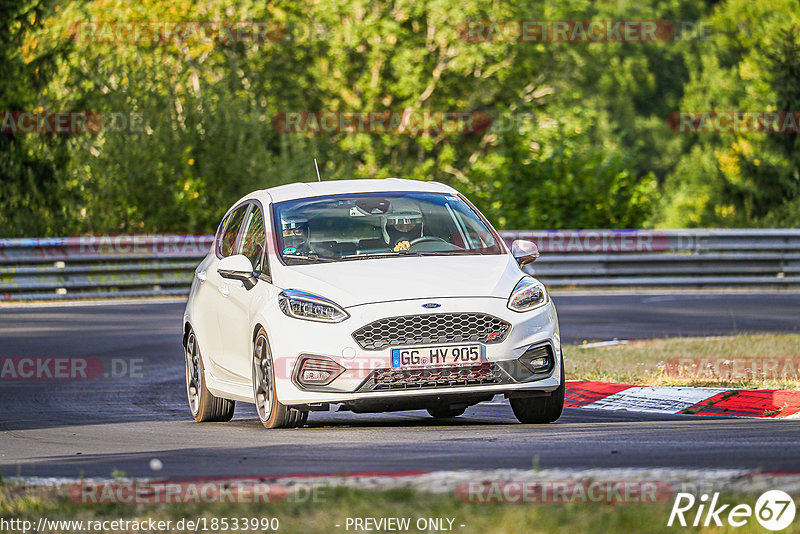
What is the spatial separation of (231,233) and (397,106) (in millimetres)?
40452

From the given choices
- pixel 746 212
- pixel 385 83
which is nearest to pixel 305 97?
pixel 385 83

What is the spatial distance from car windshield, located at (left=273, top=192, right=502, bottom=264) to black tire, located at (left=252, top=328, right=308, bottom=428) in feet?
2.06

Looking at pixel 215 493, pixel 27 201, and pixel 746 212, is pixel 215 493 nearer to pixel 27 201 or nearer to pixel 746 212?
pixel 27 201

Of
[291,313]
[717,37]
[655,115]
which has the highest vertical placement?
[291,313]

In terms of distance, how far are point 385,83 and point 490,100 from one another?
163 inches

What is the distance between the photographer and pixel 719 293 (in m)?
26.7

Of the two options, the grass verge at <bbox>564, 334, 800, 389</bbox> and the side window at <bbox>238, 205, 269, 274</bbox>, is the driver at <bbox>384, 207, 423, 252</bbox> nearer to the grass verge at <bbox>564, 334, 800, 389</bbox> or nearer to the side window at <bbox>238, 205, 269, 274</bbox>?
the side window at <bbox>238, 205, 269, 274</bbox>

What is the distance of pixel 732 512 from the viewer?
5688 millimetres

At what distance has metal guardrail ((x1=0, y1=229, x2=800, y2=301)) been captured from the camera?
85.8ft

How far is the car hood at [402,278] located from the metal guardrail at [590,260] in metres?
16.2
